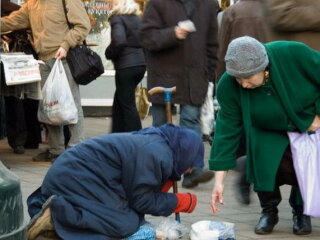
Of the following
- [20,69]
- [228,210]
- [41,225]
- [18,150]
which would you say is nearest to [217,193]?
[41,225]

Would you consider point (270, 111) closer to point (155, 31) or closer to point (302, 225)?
point (302, 225)

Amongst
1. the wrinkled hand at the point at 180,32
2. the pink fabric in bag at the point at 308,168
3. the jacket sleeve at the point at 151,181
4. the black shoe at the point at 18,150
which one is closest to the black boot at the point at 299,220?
the pink fabric in bag at the point at 308,168

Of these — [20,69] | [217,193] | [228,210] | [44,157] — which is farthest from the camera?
[44,157]

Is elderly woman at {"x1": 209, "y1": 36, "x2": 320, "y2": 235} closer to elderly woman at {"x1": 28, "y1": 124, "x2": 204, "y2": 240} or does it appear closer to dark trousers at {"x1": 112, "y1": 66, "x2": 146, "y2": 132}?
elderly woman at {"x1": 28, "y1": 124, "x2": 204, "y2": 240}

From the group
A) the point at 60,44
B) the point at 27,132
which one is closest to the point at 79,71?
the point at 60,44

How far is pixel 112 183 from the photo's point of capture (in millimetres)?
5570

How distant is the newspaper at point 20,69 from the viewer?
8.52m

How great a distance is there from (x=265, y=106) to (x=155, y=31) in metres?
1.95

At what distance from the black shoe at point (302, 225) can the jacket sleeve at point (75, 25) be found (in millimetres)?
3516

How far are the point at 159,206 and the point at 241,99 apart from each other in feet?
2.72

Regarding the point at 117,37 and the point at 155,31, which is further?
the point at 117,37

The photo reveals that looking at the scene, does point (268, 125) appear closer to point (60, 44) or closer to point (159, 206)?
point (159, 206)

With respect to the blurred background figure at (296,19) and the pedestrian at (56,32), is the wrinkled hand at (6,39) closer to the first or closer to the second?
the pedestrian at (56,32)

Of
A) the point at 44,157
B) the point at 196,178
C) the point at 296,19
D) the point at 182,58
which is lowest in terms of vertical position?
the point at 44,157
